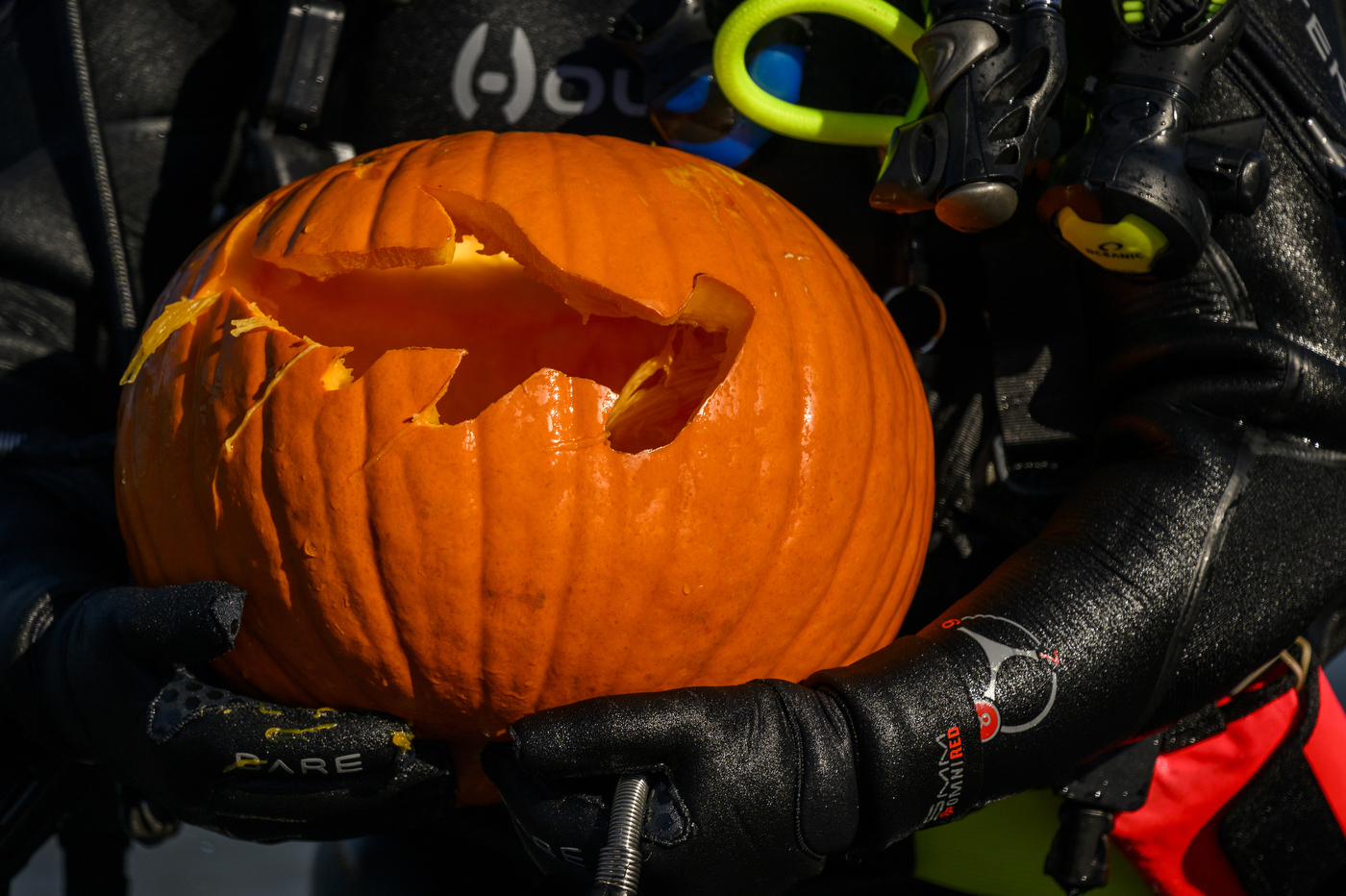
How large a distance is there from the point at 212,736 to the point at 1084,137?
3.22 feet

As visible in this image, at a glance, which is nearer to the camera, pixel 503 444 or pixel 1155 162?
pixel 503 444

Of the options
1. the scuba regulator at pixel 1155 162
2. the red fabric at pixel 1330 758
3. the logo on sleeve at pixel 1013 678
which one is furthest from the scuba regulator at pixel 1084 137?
the red fabric at pixel 1330 758

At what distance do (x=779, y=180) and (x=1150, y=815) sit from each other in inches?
35.4

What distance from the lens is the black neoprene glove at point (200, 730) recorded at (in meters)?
0.73

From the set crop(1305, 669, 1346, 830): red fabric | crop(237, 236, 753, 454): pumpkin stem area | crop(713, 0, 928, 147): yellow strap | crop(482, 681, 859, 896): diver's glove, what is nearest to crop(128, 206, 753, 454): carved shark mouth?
crop(237, 236, 753, 454): pumpkin stem area

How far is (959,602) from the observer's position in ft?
3.01

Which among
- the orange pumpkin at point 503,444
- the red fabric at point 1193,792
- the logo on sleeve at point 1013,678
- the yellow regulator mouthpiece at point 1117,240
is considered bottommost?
the red fabric at point 1193,792

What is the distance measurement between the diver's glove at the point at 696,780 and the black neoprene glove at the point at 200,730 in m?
0.10

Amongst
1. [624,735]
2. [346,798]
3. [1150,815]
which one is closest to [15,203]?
[346,798]

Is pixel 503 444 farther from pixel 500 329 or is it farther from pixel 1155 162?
pixel 1155 162

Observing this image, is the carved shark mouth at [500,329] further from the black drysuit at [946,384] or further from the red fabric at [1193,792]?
the red fabric at [1193,792]

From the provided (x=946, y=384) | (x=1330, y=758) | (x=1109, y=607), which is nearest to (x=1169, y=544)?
(x=1109, y=607)

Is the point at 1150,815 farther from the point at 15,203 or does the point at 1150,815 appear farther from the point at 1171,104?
the point at 15,203

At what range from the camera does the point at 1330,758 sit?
112 cm
